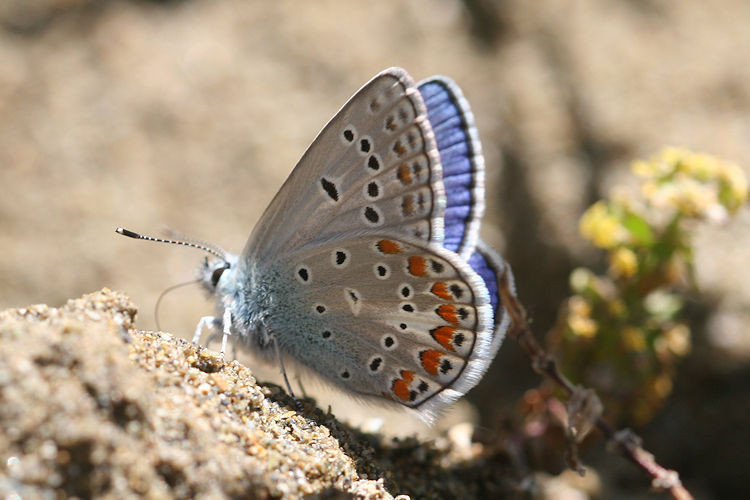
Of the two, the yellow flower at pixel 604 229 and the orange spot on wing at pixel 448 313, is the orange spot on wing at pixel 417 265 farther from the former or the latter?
the yellow flower at pixel 604 229

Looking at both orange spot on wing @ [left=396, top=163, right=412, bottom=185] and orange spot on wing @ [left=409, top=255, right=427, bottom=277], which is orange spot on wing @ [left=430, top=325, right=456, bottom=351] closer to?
orange spot on wing @ [left=409, top=255, right=427, bottom=277]

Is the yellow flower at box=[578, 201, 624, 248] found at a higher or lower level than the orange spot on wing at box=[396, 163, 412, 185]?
lower

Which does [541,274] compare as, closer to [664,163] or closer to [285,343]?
[664,163]

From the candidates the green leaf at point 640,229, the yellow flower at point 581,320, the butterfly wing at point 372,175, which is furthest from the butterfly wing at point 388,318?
the green leaf at point 640,229

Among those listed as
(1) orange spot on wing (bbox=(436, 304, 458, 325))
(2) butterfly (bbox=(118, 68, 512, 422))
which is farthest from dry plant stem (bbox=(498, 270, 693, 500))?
(1) orange spot on wing (bbox=(436, 304, 458, 325))

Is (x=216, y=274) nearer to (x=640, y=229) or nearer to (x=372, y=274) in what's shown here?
(x=372, y=274)

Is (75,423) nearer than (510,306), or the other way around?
(75,423)

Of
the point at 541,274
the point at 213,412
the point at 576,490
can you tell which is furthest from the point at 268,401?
the point at 541,274
